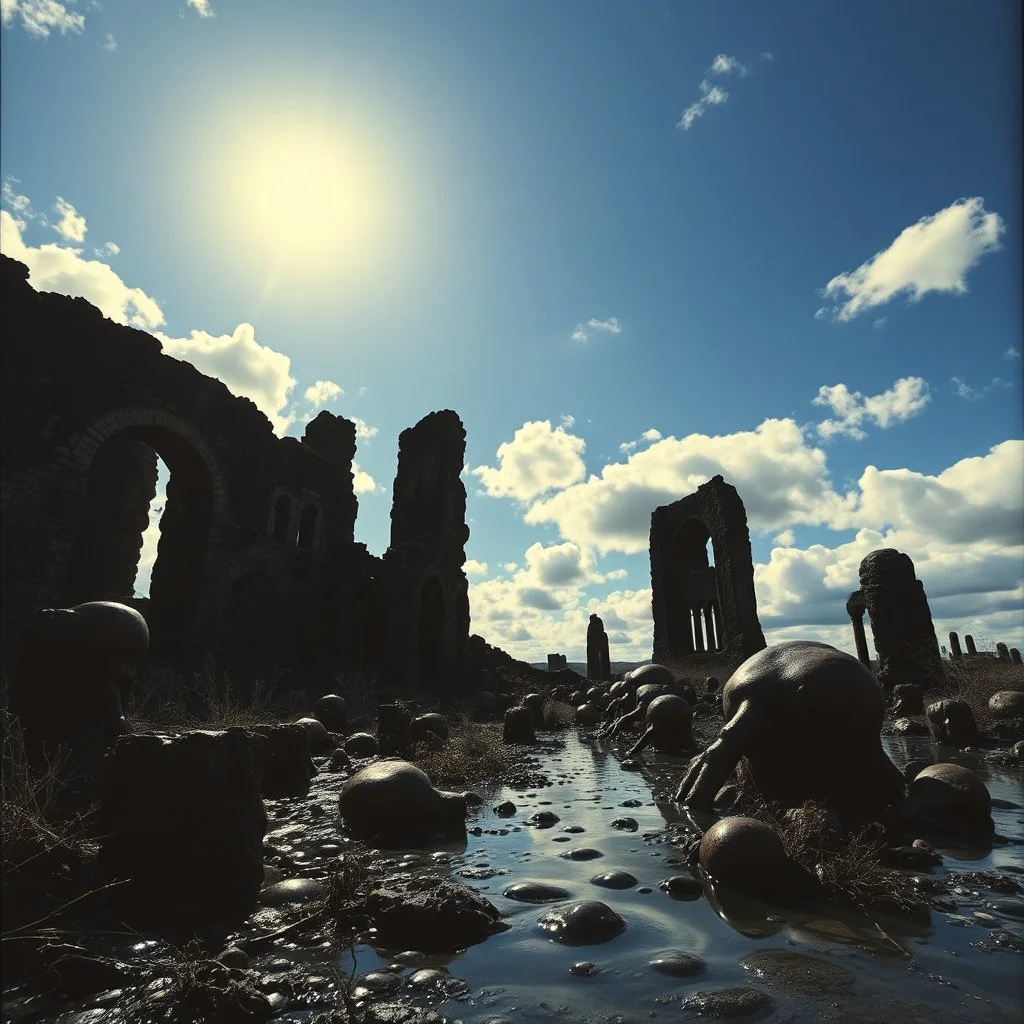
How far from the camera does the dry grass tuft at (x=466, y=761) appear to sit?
22.2ft

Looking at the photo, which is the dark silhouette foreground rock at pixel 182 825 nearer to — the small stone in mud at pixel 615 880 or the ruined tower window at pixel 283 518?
the small stone in mud at pixel 615 880

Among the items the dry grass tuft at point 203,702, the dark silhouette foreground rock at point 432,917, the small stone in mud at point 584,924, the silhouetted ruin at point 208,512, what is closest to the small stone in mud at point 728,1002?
the small stone in mud at point 584,924

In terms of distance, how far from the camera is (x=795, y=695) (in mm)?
4727

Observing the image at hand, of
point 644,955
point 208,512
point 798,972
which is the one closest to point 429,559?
point 208,512

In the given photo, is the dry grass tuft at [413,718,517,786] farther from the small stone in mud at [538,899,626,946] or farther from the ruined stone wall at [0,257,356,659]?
the ruined stone wall at [0,257,356,659]

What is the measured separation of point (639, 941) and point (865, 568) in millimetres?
14708

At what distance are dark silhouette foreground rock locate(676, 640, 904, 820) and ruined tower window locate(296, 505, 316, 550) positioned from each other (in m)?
16.4

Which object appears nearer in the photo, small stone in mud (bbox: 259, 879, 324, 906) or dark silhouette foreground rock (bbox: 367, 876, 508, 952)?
dark silhouette foreground rock (bbox: 367, 876, 508, 952)

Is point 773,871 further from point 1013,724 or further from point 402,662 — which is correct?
point 402,662

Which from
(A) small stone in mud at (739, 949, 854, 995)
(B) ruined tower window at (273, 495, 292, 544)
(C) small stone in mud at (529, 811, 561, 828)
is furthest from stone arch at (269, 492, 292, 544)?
(A) small stone in mud at (739, 949, 854, 995)

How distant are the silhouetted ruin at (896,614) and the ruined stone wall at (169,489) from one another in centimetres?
1534

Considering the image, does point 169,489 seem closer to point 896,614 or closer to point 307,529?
point 307,529

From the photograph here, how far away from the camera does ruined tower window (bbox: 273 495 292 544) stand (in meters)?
18.1

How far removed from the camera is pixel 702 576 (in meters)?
27.8
